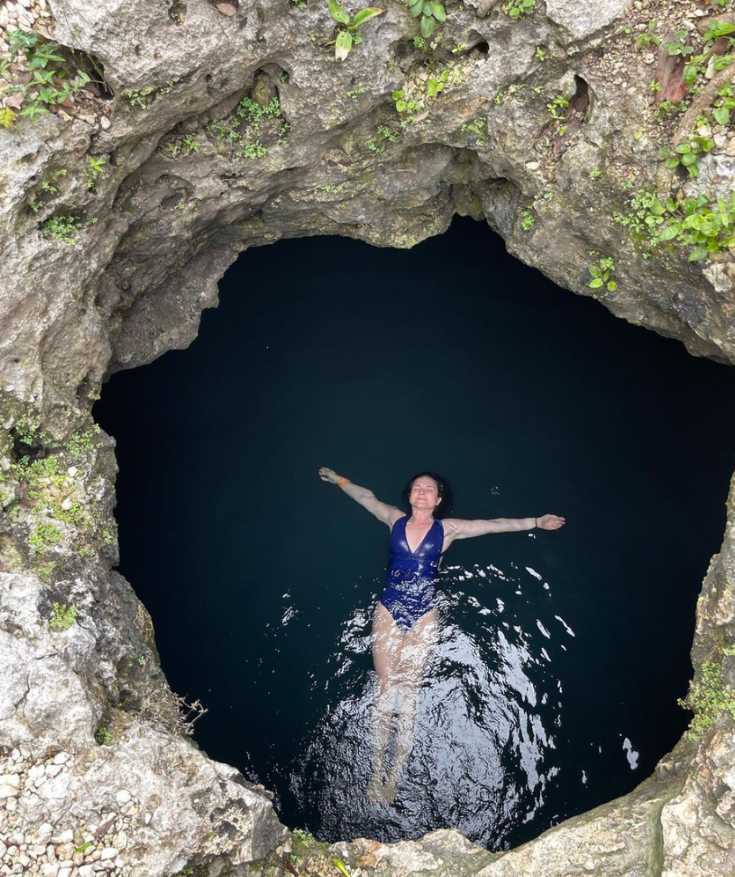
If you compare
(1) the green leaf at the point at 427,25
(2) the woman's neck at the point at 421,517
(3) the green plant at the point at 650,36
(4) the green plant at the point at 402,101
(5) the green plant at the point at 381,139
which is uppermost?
(3) the green plant at the point at 650,36

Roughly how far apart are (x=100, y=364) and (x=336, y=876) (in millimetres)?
3735

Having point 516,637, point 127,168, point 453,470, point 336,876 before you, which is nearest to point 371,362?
point 453,470

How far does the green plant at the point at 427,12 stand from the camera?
4.39 metres

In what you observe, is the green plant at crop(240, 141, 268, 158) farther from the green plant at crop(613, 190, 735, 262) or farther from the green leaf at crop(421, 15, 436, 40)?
the green plant at crop(613, 190, 735, 262)

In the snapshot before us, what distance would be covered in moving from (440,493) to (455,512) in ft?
0.92

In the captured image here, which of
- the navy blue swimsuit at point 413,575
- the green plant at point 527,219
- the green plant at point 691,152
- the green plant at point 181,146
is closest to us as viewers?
the green plant at point 691,152

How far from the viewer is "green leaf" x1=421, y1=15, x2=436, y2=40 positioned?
446 centimetres

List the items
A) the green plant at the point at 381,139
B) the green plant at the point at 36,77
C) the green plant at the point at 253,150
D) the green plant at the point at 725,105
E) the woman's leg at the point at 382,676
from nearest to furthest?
the green plant at the point at 36,77 → the green plant at the point at 725,105 → the green plant at the point at 253,150 → the green plant at the point at 381,139 → the woman's leg at the point at 382,676

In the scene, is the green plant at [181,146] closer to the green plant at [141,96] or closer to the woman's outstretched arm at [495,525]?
the green plant at [141,96]

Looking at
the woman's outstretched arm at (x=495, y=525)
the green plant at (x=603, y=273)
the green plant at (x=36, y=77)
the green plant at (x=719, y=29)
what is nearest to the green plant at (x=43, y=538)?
the green plant at (x=36, y=77)

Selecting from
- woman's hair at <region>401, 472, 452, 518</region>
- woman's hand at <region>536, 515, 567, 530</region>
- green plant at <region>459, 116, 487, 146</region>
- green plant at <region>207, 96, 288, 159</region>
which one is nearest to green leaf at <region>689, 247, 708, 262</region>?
green plant at <region>459, 116, 487, 146</region>

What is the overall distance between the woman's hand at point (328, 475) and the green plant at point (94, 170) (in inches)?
153

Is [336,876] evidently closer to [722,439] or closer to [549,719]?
[549,719]

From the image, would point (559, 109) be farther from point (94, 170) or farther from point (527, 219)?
point (94, 170)
